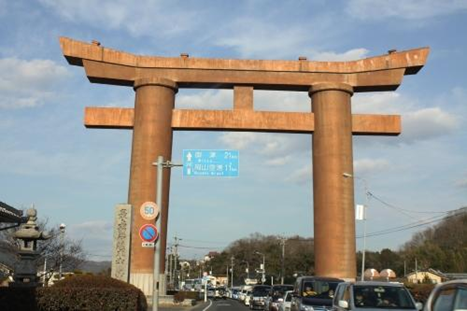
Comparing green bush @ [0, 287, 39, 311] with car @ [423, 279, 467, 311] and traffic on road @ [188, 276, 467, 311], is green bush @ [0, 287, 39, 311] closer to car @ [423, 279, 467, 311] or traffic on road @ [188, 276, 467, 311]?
traffic on road @ [188, 276, 467, 311]

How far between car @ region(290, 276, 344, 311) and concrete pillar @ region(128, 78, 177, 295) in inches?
554

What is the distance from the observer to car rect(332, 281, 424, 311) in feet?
38.7

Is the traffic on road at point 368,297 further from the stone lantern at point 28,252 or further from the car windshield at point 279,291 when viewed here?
the stone lantern at point 28,252

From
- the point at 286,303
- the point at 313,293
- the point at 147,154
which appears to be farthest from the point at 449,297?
the point at 147,154

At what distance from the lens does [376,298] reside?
12.2 meters

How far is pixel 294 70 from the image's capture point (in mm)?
34219

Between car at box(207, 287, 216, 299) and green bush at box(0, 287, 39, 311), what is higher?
green bush at box(0, 287, 39, 311)

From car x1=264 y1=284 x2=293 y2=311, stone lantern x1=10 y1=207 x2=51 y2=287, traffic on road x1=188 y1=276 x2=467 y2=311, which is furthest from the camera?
car x1=264 y1=284 x2=293 y2=311

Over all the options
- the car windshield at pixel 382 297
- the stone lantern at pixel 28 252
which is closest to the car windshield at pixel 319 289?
the car windshield at pixel 382 297

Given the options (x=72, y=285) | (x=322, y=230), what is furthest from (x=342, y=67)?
(x=72, y=285)

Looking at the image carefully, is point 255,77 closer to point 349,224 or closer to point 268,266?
point 349,224

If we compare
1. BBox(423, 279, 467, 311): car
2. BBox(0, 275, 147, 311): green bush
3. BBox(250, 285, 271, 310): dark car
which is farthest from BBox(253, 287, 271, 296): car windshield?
BBox(423, 279, 467, 311): car

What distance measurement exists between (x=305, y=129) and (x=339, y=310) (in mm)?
21728

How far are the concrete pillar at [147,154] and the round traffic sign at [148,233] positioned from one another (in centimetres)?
1396
